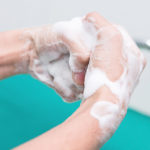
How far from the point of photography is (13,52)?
2.44ft

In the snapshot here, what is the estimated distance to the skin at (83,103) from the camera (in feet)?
1.37

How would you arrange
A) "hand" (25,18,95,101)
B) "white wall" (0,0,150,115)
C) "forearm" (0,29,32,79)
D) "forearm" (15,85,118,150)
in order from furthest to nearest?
1. "white wall" (0,0,150,115)
2. "forearm" (0,29,32,79)
3. "hand" (25,18,95,101)
4. "forearm" (15,85,118,150)

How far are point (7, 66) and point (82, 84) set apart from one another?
0.25 m

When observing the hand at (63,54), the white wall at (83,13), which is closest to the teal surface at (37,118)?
the white wall at (83,13)

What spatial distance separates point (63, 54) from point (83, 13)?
0.61 m

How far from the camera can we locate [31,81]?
1.41m

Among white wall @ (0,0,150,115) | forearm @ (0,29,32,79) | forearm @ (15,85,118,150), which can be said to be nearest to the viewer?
forearm @ (15,85,118,150)

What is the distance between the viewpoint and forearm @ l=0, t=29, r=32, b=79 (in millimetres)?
746

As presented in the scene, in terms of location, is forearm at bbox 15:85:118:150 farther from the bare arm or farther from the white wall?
the white wall

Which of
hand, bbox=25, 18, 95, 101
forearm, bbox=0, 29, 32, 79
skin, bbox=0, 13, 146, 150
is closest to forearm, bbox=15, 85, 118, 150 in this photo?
skin, bbox=0, 13, 146, 150

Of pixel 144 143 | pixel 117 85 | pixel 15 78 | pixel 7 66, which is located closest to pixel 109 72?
pixel 117 85

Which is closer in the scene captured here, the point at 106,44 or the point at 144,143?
the point at 106,44

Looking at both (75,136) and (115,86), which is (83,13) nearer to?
(115,86)

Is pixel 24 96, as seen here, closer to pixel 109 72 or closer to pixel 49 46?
pixel 49 46
